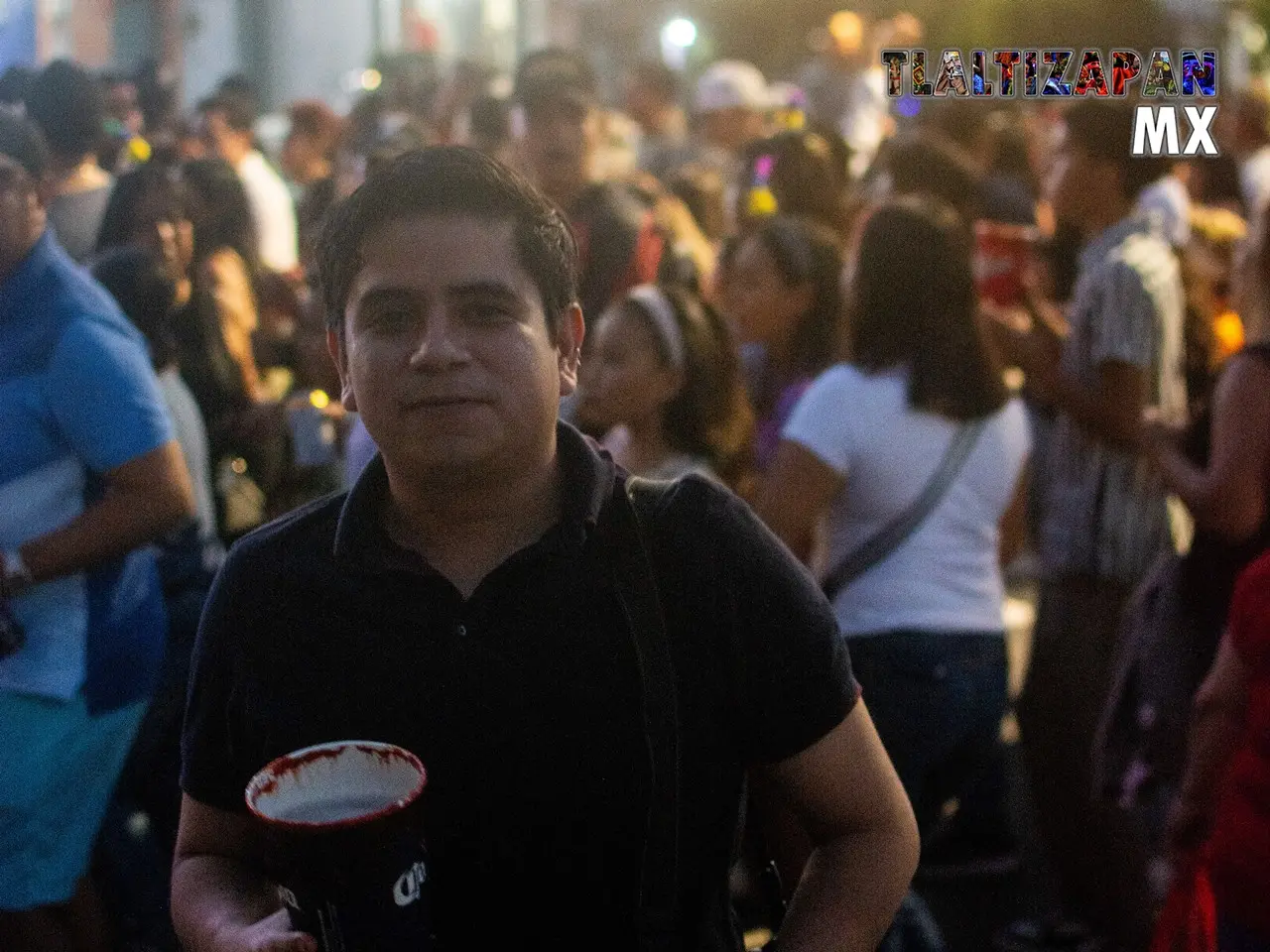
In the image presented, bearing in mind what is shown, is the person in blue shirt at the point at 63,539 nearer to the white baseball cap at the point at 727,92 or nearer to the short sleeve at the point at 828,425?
the short sleeve at the point at 828,425

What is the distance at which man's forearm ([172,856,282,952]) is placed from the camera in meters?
1.83

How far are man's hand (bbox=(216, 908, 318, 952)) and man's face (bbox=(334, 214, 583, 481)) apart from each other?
484 mm

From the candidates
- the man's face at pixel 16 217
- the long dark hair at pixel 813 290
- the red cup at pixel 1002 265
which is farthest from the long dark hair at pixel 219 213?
the red cup at pixel 1002 265

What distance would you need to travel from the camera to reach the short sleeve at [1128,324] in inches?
173

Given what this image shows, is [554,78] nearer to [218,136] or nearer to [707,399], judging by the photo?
[707,399]

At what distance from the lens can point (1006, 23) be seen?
67.8 ft

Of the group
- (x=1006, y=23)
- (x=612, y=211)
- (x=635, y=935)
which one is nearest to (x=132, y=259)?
(x=612, y=211)

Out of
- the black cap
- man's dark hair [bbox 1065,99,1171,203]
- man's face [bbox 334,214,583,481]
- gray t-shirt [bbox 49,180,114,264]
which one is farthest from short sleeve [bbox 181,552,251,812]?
gray t-shirt [bbox 49,180,114,264]

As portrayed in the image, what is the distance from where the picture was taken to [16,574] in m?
3.29

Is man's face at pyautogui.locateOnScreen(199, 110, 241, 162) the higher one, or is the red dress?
man's face at pyautogui.locateOnScreen(199, 110, 241, 162)

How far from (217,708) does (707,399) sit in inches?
84.0

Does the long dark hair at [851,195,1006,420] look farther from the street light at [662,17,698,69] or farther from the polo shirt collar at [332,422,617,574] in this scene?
the street light at [662,17,698,69]

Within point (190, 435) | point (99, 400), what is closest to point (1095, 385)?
point (190, 435)

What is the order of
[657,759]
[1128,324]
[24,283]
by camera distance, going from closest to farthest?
[657,759]
[24,283]
[1128,324]
